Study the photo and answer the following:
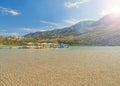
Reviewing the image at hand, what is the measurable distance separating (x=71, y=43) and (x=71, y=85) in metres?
183

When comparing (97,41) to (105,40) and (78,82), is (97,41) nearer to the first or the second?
(105,40)

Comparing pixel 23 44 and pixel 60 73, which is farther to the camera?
pixel 23 44

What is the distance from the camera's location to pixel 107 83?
13.6m

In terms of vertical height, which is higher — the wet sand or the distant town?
the distant town

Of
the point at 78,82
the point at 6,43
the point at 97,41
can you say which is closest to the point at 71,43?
the point at 97,41

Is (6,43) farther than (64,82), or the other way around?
(6,43)

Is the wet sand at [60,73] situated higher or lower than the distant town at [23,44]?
lower

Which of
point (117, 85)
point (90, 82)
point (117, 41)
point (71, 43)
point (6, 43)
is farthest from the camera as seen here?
point (71, 43)

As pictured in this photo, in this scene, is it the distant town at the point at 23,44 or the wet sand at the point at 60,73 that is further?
the distant town at the point at 23,44

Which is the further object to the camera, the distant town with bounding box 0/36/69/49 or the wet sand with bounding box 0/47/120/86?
the distant town with bounding box 0/36/69/49

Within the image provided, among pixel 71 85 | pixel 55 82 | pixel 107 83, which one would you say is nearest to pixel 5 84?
pixel 55 82

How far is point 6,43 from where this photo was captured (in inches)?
6009

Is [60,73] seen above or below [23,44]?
below

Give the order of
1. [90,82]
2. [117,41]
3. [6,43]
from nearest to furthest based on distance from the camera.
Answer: [90,82], [6,43], [117,41]
